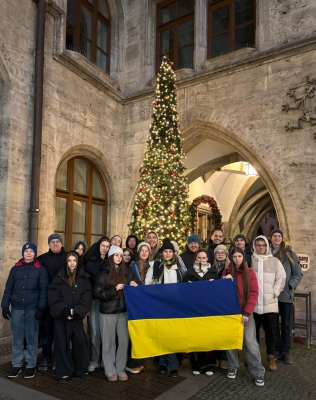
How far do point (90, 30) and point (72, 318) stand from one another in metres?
8.33

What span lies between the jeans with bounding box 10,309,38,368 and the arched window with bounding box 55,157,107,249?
424 centimetres

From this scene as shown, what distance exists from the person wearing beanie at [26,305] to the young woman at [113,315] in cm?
78

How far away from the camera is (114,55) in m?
11.0

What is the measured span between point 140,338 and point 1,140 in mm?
4767

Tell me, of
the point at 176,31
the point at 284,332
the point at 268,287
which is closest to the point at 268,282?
the point at 268,287

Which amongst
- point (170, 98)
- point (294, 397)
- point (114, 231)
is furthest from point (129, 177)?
point (294, 397)

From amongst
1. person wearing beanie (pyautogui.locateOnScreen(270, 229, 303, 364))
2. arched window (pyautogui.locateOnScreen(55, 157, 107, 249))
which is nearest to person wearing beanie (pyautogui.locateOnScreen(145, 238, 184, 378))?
person wearing beanie (pyautogui.locateOnScreen(270, 229, 303, 364))

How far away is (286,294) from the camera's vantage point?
5668mm

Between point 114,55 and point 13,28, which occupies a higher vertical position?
point 114,55

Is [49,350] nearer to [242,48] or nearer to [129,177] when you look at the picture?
[129,177]

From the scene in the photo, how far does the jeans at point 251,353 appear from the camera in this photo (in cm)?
467

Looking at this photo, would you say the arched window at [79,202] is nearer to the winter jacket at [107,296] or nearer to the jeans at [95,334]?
the jeans at [95,334]

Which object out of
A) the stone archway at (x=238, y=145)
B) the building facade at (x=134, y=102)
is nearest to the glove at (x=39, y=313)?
the building facade at (x=134, y=102)

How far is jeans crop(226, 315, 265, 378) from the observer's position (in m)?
4.67
